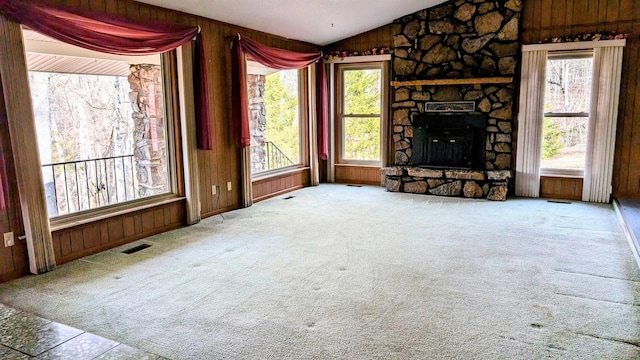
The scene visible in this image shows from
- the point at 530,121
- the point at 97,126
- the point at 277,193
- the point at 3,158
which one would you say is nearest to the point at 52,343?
the point at 3,158

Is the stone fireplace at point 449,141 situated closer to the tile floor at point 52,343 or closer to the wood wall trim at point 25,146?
the wood wall trim at point 25,146

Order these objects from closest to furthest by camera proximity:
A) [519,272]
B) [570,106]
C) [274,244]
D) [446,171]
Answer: [519,272], [274,244], [570,106], [446,171]

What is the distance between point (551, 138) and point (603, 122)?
65 centimetres

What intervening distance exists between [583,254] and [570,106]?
2.99 m

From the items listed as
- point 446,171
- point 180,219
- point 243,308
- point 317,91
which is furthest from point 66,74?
point 446,171

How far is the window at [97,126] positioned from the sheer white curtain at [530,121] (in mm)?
4857

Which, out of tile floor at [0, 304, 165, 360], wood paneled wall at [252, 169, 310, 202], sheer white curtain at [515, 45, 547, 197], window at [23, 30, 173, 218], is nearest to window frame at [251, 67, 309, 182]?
wood paneled wall at [252, 169, 310, 202]

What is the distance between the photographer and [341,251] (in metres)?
3.98

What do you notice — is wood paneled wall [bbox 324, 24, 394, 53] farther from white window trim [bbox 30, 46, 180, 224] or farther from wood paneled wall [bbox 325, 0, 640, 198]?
white window trim [bbox 30, 46, 180, 224]

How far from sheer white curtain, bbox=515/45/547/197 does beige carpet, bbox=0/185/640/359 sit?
1.33 m

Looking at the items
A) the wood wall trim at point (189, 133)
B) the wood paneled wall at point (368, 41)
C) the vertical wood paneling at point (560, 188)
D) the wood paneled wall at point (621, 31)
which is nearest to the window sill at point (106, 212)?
the wood wall trim at point (189, 133)

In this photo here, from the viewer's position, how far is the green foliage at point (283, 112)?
682 centimetres

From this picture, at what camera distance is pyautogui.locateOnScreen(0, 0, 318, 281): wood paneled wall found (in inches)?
150

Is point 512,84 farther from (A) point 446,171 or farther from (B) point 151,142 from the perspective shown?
(B) point 151,142
